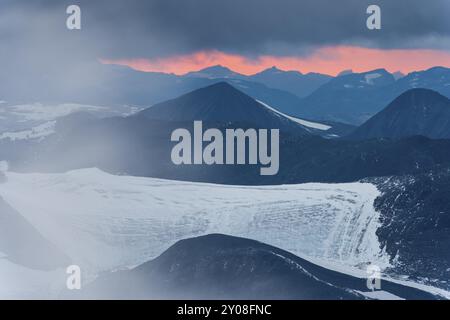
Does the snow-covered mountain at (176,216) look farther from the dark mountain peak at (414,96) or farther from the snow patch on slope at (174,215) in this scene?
the dark mountain peak at (414,96)

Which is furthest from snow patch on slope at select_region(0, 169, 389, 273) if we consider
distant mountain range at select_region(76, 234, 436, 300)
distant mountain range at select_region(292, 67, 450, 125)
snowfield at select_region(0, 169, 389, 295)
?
distant mountain range at select_region(292, 67, 450, 125)

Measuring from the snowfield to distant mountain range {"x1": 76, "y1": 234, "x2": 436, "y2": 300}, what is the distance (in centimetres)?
169

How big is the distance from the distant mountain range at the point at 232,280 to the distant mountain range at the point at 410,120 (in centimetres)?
1192

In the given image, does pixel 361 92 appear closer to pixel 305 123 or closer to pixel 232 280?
pixel 305 123

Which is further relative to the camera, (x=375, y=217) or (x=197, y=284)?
(x=375, y=217)

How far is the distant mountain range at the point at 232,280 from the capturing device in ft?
84.8

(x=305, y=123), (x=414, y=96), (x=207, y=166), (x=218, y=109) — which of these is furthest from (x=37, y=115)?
(x=414, y=96)

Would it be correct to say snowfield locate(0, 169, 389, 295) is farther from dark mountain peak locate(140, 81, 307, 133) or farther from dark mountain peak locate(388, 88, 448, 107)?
dark mountain peak locate(388, 88, 448, 107)

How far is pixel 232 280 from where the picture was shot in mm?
27047

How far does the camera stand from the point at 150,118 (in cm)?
3466

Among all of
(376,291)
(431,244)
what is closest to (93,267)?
(376,291)

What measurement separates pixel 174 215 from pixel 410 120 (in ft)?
47.4
